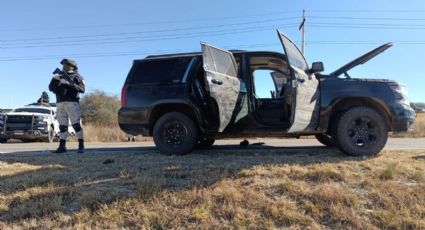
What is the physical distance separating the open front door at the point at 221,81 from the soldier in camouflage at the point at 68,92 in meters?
2.92

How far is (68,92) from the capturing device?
857 centimetres

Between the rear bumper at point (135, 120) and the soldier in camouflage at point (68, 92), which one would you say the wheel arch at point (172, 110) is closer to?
the rear bumper at point (135, 120)

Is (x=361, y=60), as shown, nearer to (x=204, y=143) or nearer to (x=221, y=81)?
(x=221, y=81)

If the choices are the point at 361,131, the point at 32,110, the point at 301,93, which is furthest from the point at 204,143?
the point at 32,110

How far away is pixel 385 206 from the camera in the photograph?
15.8ft

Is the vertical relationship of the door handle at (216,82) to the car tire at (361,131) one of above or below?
above

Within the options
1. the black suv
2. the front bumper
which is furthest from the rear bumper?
the front bumper

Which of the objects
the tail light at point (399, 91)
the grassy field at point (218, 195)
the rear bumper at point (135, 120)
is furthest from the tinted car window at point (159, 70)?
the tail light at point (399, 91)

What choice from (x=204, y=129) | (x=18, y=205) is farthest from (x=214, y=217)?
(x=204, y=129)

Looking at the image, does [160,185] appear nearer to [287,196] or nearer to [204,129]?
[287,196]

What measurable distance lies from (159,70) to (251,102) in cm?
179

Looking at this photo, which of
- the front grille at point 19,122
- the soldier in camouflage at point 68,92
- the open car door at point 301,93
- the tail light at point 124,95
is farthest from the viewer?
the front grille at point 19,122

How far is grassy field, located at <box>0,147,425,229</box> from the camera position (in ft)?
14.9

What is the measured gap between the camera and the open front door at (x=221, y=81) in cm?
708
